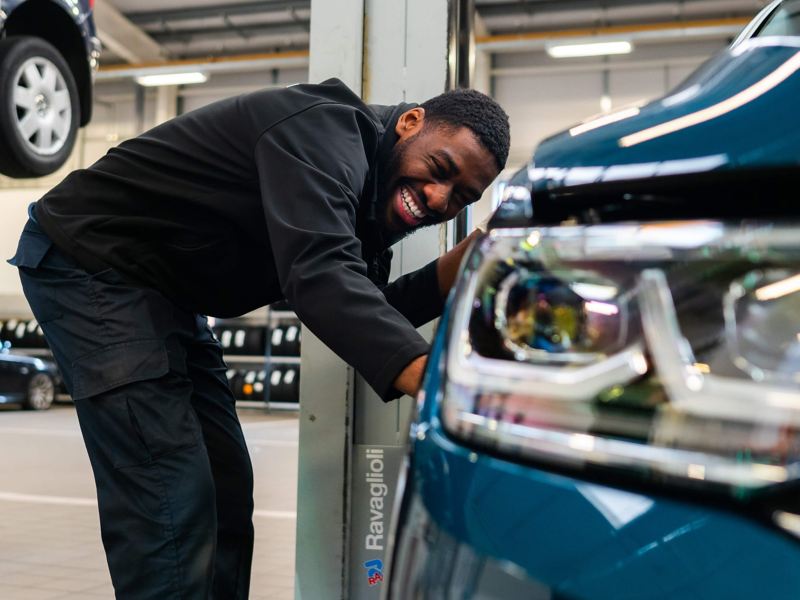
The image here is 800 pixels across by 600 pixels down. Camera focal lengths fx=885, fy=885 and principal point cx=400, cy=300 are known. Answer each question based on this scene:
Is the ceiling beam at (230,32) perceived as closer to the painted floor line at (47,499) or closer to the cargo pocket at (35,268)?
the painted floor line at (47,499)

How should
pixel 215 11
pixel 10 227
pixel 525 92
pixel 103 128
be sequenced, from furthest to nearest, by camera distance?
pixel 103 128 → pixel 10 227 → pixel 525 92 → pixel 215 11

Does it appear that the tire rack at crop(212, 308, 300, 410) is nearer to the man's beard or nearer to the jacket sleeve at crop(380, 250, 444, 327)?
the jacket sleeve at crop(380, 250, 444, 327)

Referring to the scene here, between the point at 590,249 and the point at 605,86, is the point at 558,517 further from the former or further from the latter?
the point at 605,86

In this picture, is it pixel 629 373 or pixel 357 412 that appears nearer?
pixel 629 373

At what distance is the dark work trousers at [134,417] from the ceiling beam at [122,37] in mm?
11619

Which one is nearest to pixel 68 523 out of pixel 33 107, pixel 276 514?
pixel 276 514

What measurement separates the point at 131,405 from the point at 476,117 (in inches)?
29.9

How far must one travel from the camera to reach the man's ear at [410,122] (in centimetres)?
158

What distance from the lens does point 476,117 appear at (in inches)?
61.0

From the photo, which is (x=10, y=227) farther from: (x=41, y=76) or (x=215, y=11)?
(x=41, y=76)

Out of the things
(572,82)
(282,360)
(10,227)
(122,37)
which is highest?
(122,37)

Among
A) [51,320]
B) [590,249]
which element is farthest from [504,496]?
[51,320]

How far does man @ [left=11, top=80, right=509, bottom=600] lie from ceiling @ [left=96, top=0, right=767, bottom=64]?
10.8m

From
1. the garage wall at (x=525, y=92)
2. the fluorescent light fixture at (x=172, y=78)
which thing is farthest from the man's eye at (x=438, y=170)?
the fluorescent light fixture at (x=172, y=78)
